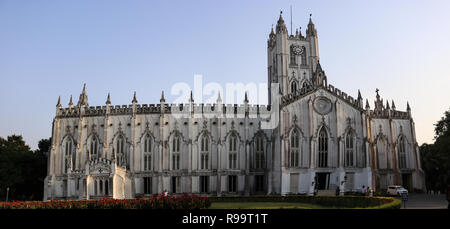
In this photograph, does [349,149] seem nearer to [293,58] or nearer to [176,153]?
[176,153]

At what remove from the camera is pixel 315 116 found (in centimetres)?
4803

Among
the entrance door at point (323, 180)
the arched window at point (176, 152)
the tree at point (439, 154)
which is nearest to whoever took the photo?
the tree at point (439, 154)

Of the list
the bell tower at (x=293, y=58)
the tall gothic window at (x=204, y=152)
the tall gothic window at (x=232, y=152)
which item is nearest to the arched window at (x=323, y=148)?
the tall gothic window at (x=232, y=152)

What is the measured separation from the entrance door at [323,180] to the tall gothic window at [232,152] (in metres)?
10.8

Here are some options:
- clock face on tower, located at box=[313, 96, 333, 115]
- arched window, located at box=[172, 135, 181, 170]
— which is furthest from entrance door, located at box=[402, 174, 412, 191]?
arched window, located at box=[172, 135, 181, 170]

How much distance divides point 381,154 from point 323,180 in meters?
9.86

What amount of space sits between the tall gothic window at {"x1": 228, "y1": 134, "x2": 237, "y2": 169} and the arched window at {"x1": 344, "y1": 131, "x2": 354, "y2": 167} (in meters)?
13.7

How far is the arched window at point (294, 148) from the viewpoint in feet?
155

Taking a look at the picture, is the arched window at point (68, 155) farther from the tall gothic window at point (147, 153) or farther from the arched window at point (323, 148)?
the arched window at point (323, 148)

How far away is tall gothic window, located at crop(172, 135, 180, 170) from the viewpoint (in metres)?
52.7
